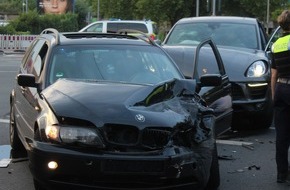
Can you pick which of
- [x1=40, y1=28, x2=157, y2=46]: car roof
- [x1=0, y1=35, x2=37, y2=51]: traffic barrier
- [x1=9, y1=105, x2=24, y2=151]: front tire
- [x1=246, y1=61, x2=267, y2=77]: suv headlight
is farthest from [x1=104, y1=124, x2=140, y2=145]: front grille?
[x1=0, y1=35, x2=37, y2=51]: traffic barrier

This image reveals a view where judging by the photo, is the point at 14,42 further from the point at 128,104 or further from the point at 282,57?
the point at 128,104

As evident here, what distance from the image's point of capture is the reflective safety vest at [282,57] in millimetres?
5348

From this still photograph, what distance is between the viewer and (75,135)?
13.6 feet

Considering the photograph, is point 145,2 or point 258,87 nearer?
point 258,87

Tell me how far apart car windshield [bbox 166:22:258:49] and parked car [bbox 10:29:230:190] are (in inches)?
165

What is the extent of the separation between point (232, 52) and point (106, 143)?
14.5 ft

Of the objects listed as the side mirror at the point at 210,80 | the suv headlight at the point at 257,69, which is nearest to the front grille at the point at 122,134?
the side mirror at the point at 210,80

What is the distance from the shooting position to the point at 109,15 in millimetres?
52188

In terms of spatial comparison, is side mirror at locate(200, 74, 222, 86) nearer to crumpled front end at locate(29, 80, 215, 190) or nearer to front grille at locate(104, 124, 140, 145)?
crumpled front end at locate(29, 80, 215, 190)

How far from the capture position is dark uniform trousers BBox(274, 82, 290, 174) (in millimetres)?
5363

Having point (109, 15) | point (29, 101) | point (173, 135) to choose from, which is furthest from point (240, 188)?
point (109, 15)

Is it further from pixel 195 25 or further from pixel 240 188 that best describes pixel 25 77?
pixel 195 25

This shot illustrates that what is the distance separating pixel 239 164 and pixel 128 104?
7.67 feet

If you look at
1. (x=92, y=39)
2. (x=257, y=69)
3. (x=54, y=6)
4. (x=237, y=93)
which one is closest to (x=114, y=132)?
(x=92, y=39)
